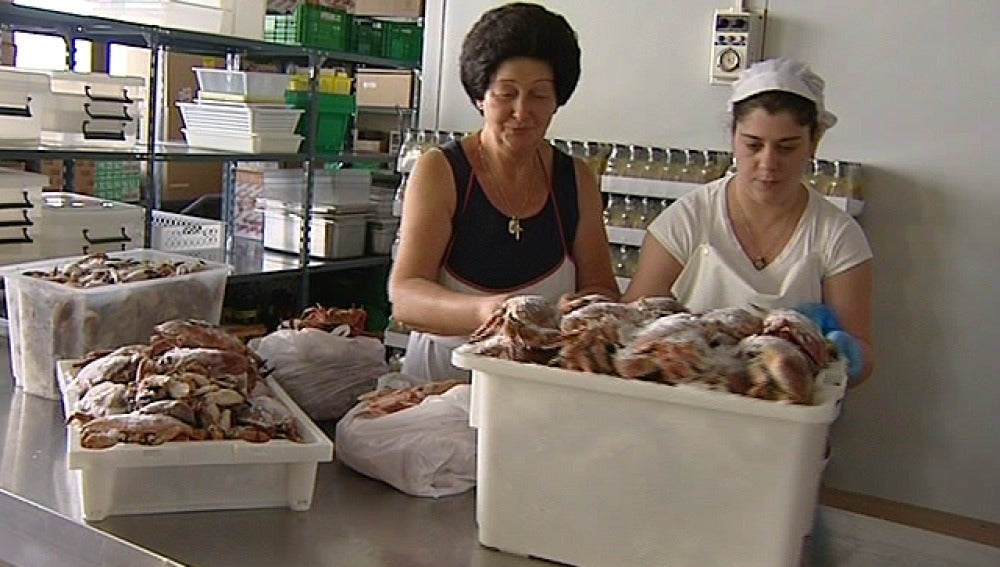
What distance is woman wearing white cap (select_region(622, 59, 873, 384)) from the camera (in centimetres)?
167

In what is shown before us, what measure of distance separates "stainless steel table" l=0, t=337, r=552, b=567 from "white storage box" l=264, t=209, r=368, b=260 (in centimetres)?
304

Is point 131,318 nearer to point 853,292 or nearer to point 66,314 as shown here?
point 66,314

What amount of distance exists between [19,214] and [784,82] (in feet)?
8.10

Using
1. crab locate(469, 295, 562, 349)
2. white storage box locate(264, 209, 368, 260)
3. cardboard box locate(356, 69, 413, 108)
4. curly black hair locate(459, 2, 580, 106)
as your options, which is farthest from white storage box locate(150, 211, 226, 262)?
crab locate(469, 295, 562, 349)

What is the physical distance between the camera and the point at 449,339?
Answer: 72.7 inches

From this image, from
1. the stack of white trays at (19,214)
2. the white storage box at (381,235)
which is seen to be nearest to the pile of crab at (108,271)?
the stack of white trays at (19,214)

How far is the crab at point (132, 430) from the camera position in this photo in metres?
1.18

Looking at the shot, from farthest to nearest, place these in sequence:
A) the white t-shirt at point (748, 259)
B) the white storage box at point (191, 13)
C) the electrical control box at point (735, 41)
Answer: the white storage box at point (191, 13)
the electrical control box at point (735, 41)
the white t-shirt at point (748, 259)

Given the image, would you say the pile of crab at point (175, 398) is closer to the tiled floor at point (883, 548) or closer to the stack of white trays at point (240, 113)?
the tiled floor at point (883, 548)

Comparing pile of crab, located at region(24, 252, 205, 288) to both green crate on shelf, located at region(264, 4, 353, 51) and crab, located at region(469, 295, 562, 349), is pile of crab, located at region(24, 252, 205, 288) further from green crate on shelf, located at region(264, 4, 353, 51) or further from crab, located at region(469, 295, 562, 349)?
green crate on shelf, located at region(264, 4, 353, 51)

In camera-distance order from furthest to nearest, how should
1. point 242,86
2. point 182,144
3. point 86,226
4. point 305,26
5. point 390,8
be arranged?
point 390,8
point 305,26
point 182,144
point 242,86
point 86,226

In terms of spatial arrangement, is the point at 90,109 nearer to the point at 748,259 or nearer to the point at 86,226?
the point at 86,226

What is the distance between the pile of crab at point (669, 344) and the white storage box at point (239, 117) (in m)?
3.08

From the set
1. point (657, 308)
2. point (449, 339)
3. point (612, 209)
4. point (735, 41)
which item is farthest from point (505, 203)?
point (735, 41)
